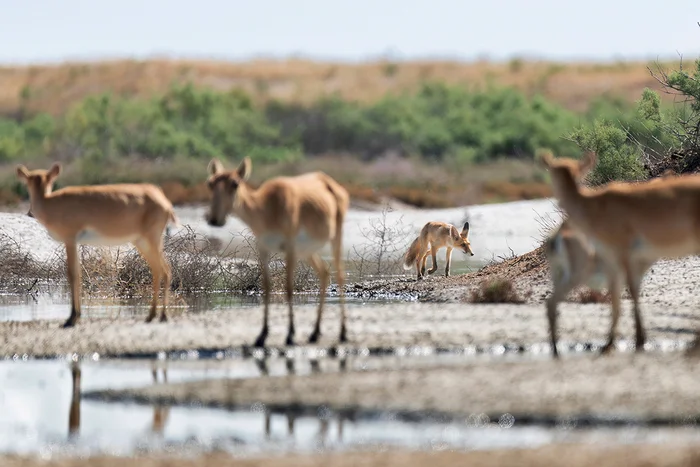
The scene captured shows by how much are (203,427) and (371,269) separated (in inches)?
760

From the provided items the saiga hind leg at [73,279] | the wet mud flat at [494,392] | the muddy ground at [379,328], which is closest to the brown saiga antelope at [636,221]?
the wet mud flat at [494,392]

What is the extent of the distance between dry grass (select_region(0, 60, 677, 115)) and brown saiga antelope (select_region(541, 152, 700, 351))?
8795 cm

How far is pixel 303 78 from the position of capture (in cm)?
12169

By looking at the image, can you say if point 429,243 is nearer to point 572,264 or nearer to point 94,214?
point 94,214

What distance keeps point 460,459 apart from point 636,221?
529 centimetres

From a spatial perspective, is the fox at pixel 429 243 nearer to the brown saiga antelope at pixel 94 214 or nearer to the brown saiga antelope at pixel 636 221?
the brown saiga antelope at pixel 94 214

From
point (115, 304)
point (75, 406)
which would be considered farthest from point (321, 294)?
point (115, 304)

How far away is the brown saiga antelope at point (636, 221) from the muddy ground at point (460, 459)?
446 centimetres

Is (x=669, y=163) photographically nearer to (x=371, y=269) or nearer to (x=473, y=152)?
(x=371, y=269)

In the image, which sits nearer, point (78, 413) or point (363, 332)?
point (78, 413)

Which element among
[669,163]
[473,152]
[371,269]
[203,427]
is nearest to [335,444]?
[203,427]

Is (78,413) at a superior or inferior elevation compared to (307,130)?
inferior

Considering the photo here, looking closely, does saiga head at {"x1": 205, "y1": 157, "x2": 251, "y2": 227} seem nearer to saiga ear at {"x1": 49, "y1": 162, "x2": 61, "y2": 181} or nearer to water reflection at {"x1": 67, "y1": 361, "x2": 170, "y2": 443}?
water reflection at {"x1": 67, "y1": 361, "x2": 170, "y2": 443}

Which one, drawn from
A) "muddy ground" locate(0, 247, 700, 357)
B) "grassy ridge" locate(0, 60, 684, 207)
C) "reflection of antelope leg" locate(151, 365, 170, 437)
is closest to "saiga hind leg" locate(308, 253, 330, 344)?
"muddy ground" locate(0, 247, 700, 357)
